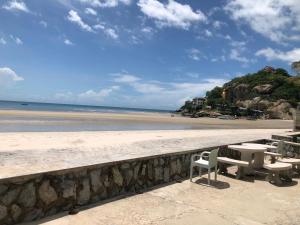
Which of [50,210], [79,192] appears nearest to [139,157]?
[79,192]

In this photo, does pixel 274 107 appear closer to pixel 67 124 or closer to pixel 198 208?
pixel 67 124

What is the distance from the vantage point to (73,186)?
516cm

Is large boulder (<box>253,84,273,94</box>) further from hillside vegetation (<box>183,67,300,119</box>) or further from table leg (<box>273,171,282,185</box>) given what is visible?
table leg (<box>273,171,282,185</box>)

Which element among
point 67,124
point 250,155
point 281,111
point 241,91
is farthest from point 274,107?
point 250,155

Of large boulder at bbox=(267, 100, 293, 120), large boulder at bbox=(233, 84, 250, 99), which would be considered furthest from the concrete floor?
large boulder at bbox=(233, 84, 250, 99)

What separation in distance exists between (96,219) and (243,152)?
5.32 m

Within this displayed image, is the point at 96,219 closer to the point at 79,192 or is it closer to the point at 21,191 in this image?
the point at 79,192

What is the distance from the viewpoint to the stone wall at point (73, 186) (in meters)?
4.42

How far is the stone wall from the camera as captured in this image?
4422 mm

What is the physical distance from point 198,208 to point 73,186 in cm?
208

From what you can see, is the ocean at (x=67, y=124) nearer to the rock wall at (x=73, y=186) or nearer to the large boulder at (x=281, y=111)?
the rock wall at (x=73, y=186)

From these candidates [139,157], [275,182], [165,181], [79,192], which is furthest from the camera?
[275,182]

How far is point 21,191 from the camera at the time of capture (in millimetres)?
4504

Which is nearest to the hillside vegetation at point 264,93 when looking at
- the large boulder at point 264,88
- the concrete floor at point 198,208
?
the large boulder at point 264,88
